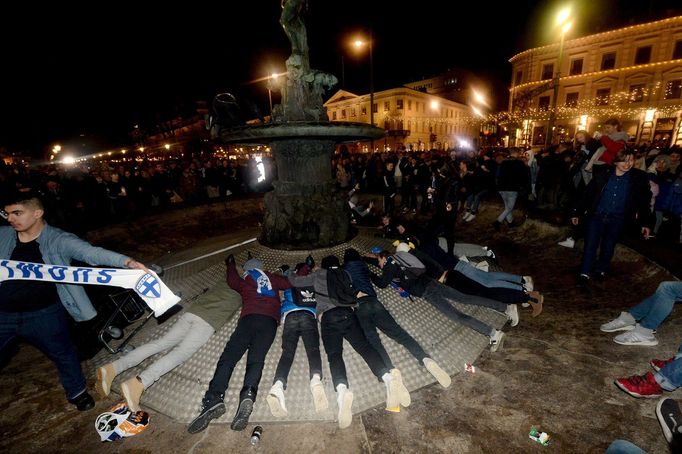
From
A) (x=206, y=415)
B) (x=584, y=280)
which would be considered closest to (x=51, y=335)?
(x=206, y=415)

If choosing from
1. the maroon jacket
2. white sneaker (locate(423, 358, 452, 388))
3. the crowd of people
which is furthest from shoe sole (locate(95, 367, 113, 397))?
white sneaker (locate(423, 358, 452, 388))

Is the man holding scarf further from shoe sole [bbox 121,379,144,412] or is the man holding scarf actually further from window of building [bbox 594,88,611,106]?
window of building [bbox 594,88,611,106]

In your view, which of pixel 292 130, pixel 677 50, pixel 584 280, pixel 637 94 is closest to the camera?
pixel 292 130

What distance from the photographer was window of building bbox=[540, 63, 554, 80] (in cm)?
4019

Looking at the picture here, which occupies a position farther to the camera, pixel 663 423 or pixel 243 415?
pixel 243 415

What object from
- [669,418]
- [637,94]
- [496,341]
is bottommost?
[496,341]

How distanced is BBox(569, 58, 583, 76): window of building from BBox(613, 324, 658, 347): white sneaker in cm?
4769

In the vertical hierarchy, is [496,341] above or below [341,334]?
below

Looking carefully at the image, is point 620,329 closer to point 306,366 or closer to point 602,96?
point 306,366

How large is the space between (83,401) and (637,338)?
22.6 feet

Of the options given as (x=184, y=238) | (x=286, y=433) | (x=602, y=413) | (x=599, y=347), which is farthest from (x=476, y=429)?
(x=184, y=238)

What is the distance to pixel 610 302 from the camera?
198 inches

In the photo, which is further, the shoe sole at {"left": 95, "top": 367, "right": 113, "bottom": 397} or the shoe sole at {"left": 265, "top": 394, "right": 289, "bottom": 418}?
the shoe sole at {"left": 95, "top": 367, "right": 113, "bottom": 397}

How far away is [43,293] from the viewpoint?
10.8ft
